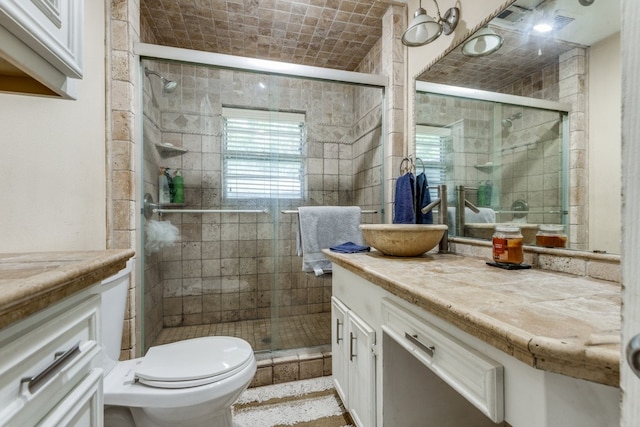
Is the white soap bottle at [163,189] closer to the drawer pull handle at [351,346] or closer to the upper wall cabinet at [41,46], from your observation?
the upper wall cabinet at [41,46]

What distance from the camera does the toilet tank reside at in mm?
1169

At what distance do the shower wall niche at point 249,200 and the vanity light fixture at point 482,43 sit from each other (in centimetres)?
80

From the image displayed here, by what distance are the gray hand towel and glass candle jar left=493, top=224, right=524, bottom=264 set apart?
1083 millimetres

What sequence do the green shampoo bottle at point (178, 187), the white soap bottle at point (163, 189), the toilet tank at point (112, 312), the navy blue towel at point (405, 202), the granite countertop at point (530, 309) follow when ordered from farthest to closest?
1. the green shampoo bottle at point (178, 187)
2. the white soap bottle at point (163, 189)
3. the navy blue towel at point (405, 202)
4. the toilet tank at point (112, 312)
5. the granite countertop at point (530, 309)

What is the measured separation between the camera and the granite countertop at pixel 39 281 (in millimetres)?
446

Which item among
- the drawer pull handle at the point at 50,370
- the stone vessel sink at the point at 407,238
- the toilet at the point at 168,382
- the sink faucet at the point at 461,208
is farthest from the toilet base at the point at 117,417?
the sink faucet at the point at 461,208

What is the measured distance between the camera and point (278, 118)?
90.2 inches

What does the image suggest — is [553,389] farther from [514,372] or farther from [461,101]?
[461,101]

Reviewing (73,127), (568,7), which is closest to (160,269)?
(73,127)

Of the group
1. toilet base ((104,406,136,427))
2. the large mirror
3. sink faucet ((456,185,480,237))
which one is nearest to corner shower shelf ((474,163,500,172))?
the large mirror

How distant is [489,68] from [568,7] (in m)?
0.33

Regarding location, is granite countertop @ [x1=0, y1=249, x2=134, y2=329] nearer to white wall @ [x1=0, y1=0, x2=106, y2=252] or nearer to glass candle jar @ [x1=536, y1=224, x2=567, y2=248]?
white wall @ [x1=0, y1=0, x2=106, y2=252]

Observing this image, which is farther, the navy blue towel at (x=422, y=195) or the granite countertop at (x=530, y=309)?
the navy blue towel at (x=422, y=195)

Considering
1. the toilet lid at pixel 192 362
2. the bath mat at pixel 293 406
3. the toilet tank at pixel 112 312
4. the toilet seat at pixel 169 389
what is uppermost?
the toilet tank at pixel 112 312
